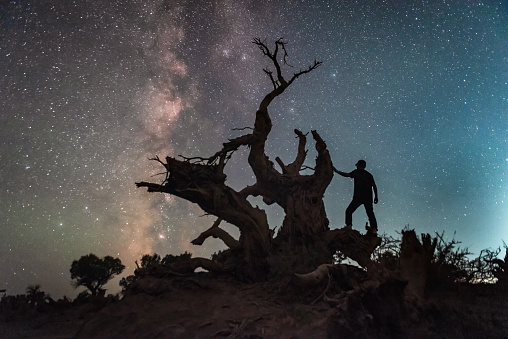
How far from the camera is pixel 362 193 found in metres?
9.63

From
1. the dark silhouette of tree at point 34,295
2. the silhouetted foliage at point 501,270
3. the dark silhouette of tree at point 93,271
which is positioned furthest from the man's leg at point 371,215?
the dark silhouette of tree at point 93,271

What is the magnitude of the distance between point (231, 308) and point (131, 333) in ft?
7.39

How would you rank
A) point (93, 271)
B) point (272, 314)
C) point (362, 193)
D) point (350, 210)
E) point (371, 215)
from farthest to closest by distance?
point (93, 271)
point (350, 210)
point (371, 215)
point (362, 193)
point (272, 314)

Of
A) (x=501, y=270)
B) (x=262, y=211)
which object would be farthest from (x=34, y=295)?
(x=501, y=270)

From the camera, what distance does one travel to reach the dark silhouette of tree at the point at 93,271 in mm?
22547

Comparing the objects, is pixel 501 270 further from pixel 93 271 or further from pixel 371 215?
pixel 93 271

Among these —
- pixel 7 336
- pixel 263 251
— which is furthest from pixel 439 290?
pixel 7 336

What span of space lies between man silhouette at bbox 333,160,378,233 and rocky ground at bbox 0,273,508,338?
3288 mm

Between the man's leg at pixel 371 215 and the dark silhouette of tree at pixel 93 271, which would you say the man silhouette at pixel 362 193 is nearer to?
the man's leg at pixel 371 215

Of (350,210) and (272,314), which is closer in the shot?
(272,314)

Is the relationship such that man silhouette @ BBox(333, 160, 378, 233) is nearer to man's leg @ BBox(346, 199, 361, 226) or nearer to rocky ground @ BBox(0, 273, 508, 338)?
man's leg @ BBox(346, 199, 361, 226)

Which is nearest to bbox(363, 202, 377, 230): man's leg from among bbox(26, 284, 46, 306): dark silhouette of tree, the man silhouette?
the man silhouette

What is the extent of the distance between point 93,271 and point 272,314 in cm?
2131

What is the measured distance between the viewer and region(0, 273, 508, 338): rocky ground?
5.27 m
